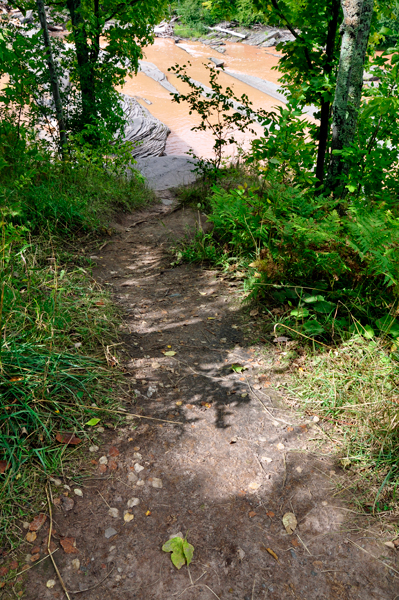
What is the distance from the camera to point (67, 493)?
199 centimetres

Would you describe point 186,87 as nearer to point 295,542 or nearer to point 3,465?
point 3,465

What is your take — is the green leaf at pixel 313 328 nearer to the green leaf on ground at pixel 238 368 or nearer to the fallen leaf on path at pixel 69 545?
the green leaf on ground at pixel 238 368

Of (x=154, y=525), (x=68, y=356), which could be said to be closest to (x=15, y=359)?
(x=68, y=356)

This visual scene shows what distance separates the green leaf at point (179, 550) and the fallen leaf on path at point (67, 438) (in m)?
0.73

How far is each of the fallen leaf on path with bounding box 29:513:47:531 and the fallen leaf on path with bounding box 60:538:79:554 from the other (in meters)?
0.12

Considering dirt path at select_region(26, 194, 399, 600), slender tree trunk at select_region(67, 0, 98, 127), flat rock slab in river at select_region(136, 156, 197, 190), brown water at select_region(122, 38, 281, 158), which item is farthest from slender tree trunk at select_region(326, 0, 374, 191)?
flat rock slab in river at select_region(136, 156, 197, 190)

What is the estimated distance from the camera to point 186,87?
15.3 meters

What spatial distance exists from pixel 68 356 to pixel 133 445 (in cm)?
71

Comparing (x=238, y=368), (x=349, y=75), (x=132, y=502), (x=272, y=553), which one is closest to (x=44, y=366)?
(x=132, y=502)

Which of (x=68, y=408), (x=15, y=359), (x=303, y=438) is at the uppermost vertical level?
(x=15, y=359)

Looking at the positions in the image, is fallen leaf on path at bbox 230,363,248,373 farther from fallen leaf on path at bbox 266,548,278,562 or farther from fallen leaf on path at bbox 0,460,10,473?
fallen leaf on path at bbox 0,460,10,473

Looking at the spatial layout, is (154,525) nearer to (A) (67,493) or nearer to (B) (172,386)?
(A) (67,493)

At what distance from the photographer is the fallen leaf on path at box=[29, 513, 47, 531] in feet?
5.96

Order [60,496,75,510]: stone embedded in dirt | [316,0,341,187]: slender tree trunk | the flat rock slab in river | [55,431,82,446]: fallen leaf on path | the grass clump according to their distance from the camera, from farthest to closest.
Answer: the flat rock slab in river < [316,0,341,187]: slender tree trunk < [55,431,82,446]: fallen leaf on path < the grass clump < [60,496,75,510]: stone embedded in dirt
